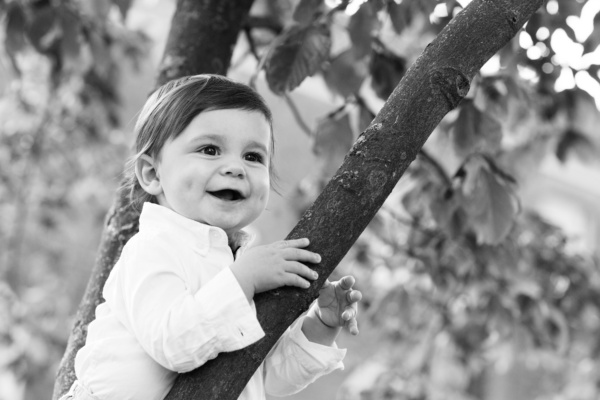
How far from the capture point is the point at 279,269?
4.54ft

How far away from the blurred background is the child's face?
0.61m

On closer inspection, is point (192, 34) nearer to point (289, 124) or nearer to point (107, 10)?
point (107, 10)

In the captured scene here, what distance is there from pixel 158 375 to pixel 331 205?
17.2 inches

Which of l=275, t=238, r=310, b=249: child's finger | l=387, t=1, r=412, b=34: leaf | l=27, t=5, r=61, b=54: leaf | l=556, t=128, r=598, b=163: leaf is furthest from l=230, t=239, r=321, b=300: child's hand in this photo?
l=556, t=128, r=598, b=163: leaf

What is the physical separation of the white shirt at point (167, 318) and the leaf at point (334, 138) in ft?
3.51

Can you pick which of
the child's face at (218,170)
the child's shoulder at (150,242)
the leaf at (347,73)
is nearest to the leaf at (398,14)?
the leaf at (347,73)

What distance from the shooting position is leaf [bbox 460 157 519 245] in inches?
103

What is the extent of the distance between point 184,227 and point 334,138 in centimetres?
121

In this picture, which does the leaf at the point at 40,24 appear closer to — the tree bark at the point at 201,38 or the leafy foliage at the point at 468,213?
the tree bark at the point at 201,38

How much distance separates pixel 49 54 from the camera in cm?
417

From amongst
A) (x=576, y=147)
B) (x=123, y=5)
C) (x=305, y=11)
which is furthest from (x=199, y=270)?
(x=576, y=147)

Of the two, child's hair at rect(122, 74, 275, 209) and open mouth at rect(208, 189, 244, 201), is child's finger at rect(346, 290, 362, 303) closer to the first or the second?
open mouth at rect(208, 189, 244, 201)

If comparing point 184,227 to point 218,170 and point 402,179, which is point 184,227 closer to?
point 218,170

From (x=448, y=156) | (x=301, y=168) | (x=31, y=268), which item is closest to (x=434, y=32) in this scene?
(x=448, y=156)
